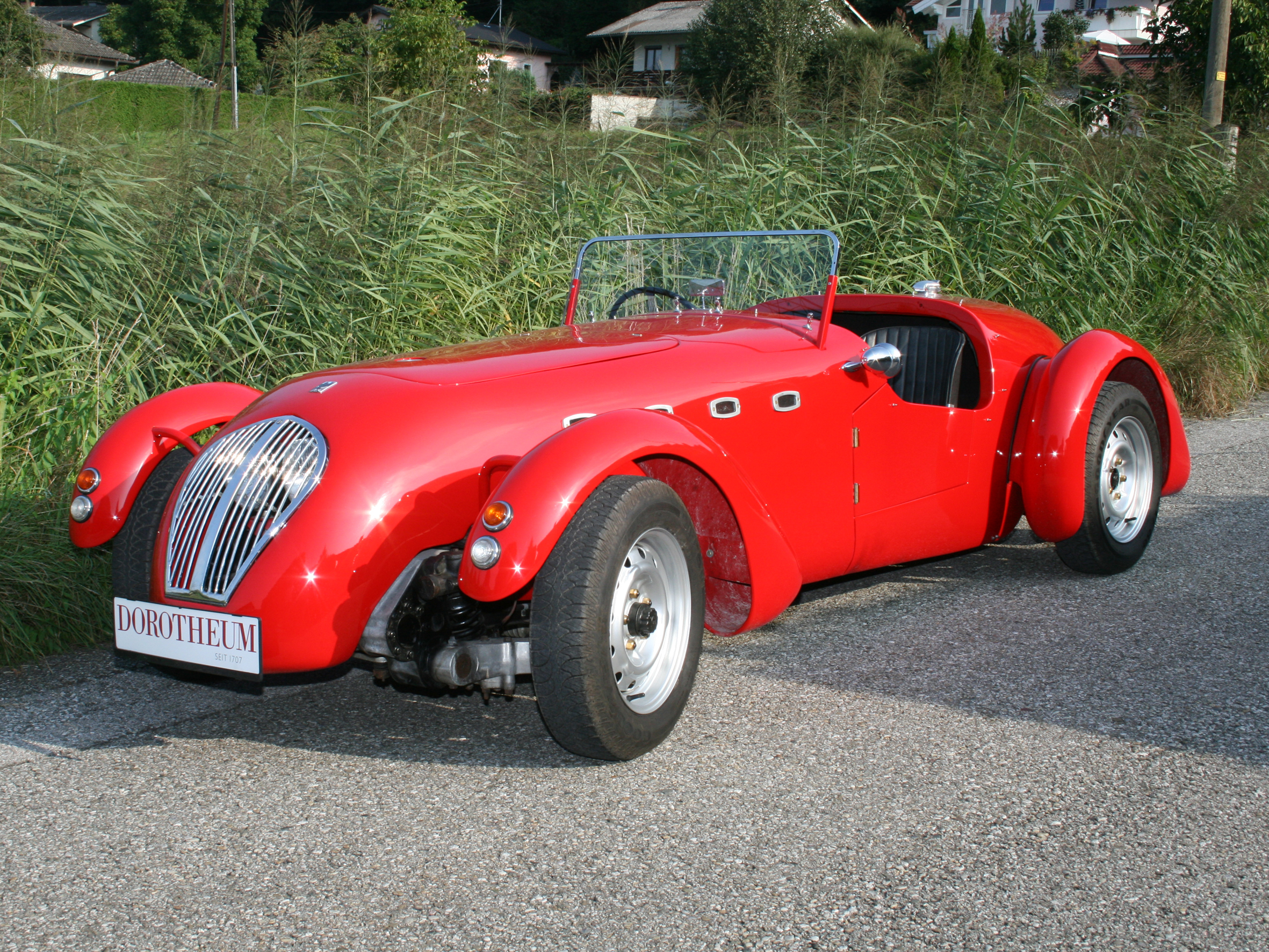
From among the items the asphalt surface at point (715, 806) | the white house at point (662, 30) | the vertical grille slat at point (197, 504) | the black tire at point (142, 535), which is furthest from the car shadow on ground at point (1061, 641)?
the white house at point (662, 30)

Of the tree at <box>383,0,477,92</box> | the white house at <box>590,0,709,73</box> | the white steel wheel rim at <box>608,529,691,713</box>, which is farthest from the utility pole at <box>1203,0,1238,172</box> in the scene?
the white house at <box>590,0,709,73</box>

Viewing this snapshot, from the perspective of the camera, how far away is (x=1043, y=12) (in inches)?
2616

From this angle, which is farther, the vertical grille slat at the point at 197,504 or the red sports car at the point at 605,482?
the vertical grille slat at the point at 197,504

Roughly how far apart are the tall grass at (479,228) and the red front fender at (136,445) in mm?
784

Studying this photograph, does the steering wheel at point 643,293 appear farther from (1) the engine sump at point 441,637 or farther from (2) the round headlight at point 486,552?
(2) the round headlight at point 486,552

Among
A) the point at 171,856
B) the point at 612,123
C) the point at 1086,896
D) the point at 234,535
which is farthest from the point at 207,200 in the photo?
→ the point at 1086,896

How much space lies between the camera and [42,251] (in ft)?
17.9

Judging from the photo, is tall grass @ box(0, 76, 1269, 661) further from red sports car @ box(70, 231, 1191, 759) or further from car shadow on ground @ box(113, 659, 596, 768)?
red sports car @ box(70, 231, 1191, 759)

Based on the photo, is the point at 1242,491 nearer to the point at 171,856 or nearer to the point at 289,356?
the point at 289,356

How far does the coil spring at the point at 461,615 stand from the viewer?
3012 millimetres

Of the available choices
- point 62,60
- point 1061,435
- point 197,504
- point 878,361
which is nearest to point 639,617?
point 197,504

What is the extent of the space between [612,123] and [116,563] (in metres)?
5.74

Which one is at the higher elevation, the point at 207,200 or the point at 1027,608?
the point at 207,200

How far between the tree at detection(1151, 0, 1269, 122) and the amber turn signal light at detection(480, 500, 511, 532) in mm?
15821
